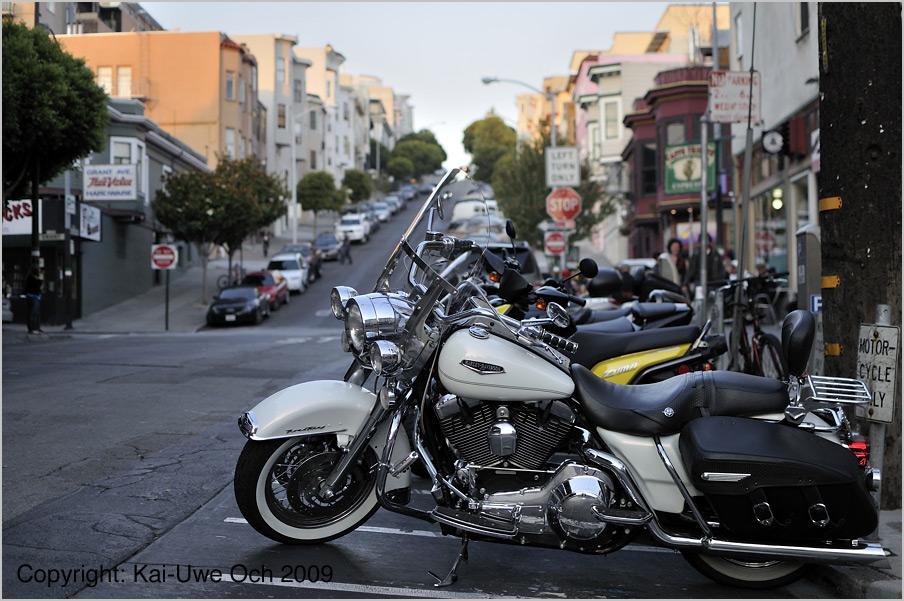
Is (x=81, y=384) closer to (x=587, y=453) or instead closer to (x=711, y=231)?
(x=587, y=453)

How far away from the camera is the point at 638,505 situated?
15.0 feet

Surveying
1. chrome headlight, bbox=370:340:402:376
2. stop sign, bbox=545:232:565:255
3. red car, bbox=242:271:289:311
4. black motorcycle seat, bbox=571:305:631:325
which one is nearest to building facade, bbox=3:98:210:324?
red car, bbox=242:271:289:311

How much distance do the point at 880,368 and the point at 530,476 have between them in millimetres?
2179

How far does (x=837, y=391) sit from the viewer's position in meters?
4.58

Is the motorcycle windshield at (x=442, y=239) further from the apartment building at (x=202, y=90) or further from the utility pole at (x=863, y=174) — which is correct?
the apartment building at (x=202, y=90)

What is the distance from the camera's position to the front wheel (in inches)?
197

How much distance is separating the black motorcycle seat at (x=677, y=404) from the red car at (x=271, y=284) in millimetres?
30106

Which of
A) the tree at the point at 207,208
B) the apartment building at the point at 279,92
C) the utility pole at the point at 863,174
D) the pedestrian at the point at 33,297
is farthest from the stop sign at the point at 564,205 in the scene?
the apartment building at the point at 279,92

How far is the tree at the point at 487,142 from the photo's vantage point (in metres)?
118

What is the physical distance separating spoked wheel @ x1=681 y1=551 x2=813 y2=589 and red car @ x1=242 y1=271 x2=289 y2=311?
30204mm

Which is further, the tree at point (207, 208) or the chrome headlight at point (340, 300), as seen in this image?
the tree at point (207, 208)

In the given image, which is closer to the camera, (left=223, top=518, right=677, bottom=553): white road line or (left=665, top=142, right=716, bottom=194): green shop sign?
(left=223, top=518, right=677, bottom=553): white road line

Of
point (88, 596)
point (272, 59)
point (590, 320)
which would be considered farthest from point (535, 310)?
point (272, 59)

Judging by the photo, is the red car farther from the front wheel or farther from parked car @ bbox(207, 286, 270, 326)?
the front wheel
